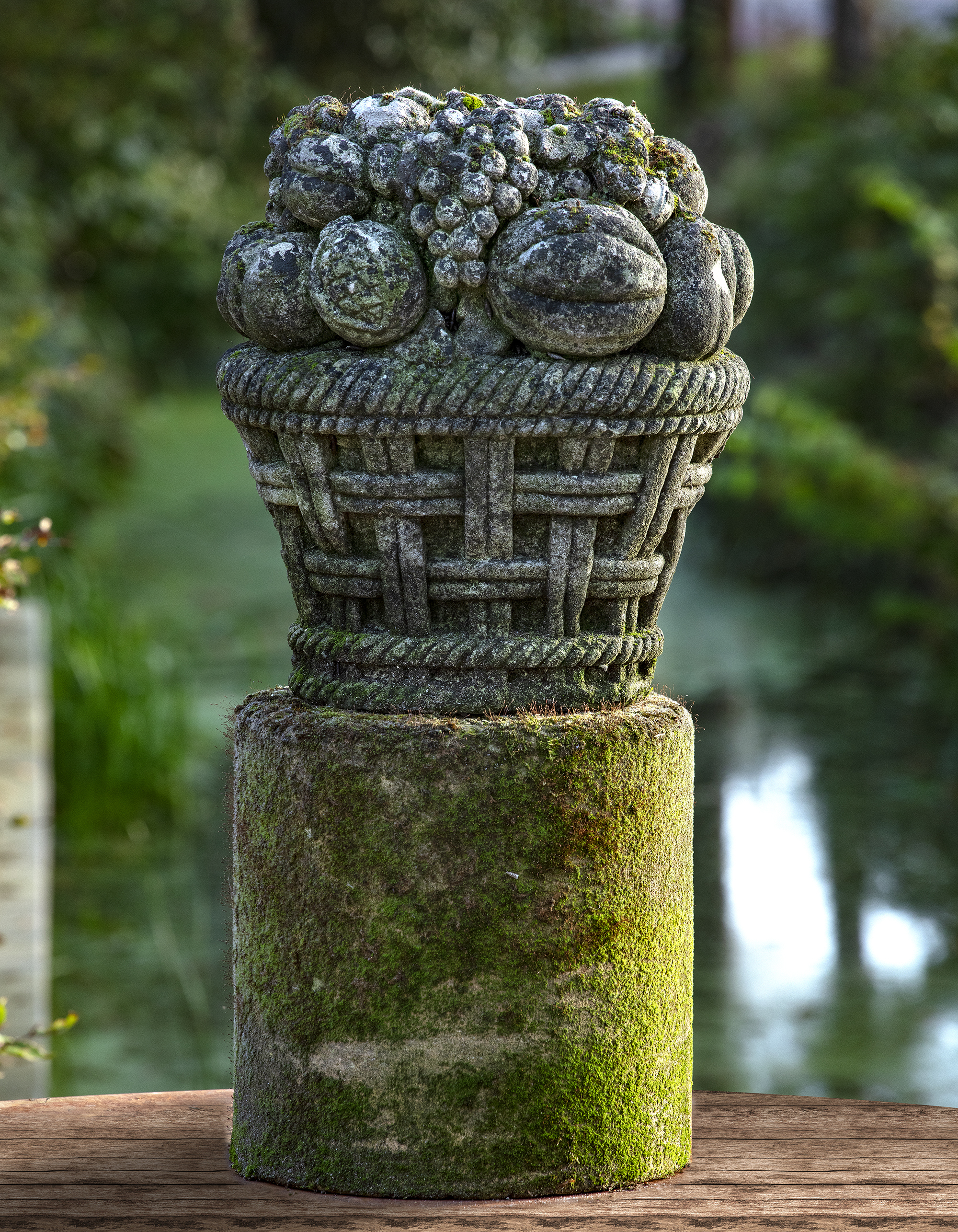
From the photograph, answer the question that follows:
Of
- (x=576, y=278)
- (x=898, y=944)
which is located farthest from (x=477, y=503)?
(x=898, y=944)

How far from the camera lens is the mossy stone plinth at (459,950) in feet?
5.15

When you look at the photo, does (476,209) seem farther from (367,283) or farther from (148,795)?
(148,795)

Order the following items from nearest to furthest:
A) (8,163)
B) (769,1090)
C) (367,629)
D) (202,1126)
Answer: (367,629) → (202,1126) → (769,1090) → (8,163)

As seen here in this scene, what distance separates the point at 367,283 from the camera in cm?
153

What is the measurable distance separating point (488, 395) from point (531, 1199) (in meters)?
0.80

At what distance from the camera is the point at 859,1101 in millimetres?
1882

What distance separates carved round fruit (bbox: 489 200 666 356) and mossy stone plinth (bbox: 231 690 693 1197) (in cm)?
39

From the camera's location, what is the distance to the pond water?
388cm

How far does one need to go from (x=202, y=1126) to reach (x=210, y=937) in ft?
9.17

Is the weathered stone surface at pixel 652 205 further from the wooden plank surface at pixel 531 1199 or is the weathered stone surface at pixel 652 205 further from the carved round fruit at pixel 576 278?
the wooden plank surface at pixel 531 1199

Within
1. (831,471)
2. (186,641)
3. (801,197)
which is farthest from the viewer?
(801,197)

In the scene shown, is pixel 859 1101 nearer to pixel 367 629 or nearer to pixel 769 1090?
pixel 367 629

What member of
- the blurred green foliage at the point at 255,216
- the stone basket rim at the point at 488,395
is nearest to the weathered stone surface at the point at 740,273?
the stone basket rim at the point at 488,395

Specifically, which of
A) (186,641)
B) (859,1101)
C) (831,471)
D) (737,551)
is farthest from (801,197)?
(859,1101)
